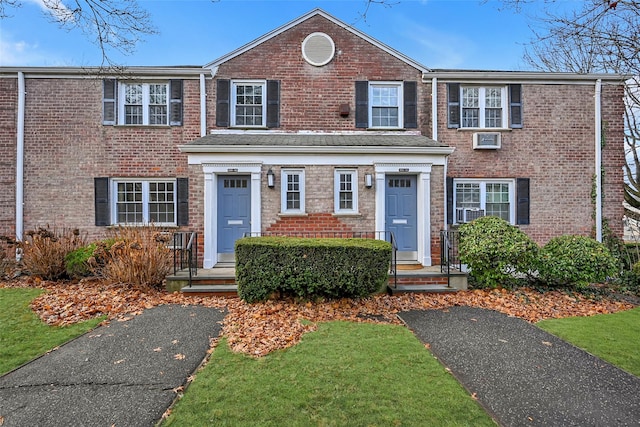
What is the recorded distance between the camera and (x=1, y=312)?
5434 millimetres

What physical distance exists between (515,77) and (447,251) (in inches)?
236

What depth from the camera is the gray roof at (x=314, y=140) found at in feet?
27.0

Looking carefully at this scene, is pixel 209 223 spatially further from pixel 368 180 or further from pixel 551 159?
pixel 551 159

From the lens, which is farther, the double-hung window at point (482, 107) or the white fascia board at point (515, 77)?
the double-hung window at point (482, 107)

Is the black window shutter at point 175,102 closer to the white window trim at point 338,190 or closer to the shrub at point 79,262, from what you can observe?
the shrub at point 79,262

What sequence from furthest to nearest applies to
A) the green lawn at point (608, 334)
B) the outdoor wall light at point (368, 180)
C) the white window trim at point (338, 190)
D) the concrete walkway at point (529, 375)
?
the white window trim at point (338, 190) < the outdoor wall light at point (368, 180) < the green lawn at point (608, 334) < the concrete walkway at point (529, 375)

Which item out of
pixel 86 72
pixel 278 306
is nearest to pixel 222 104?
pixel 86 72

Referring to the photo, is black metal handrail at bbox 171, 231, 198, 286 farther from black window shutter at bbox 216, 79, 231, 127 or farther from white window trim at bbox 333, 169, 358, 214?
white window trim at bbox 333, 169, 358, 214

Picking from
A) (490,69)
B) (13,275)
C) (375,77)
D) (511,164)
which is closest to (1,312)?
(13,275)

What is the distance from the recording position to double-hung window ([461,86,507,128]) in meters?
9.67

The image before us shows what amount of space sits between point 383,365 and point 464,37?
1114cm

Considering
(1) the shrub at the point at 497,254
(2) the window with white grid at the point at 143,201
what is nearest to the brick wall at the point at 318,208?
(1) the shrub at the point at 497,254

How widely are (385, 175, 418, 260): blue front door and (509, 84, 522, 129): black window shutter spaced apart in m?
3.83

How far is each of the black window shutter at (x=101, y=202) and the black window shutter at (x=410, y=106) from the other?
9119mm
